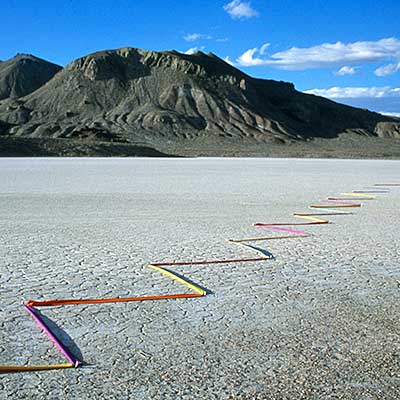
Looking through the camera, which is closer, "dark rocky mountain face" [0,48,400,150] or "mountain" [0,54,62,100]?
"dark rocky mountain face" [0,48,400,150]

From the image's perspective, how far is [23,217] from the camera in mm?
11531

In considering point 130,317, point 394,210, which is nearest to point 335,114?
point 394,210

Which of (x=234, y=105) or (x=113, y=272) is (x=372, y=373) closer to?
(x=113, y=272)

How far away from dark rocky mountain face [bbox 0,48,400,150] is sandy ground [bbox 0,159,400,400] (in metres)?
79.2

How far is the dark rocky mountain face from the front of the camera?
101 meters

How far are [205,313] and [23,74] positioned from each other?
6986 inches

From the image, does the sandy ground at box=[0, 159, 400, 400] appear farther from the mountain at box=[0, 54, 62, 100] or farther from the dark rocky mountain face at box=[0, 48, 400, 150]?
the mountain at box=[0, 54, 62, 100]

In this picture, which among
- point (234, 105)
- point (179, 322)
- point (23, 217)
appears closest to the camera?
point (179, 322)

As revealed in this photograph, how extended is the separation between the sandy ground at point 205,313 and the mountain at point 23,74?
157 metres

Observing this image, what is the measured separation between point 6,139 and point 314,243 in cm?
5450

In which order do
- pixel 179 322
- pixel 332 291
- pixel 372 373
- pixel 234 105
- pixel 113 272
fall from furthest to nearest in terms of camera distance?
pixel 234 105, pixel 113 272, pixel 332 291, pixel 179 322, pixel 372 373

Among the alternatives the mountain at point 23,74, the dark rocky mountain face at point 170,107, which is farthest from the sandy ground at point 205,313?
the mountain at point 23,74

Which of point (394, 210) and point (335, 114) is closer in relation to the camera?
point (394, 210)

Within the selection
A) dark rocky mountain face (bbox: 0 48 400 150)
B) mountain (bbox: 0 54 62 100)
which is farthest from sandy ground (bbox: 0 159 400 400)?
mountain (bbox: 0 54 62 100)
